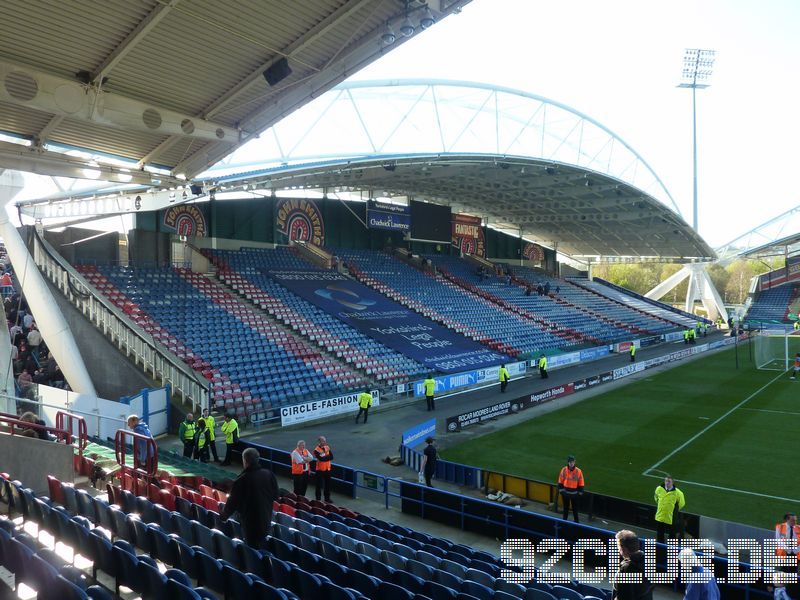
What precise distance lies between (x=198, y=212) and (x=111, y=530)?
83.7 ft

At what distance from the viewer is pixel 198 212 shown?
101 ft

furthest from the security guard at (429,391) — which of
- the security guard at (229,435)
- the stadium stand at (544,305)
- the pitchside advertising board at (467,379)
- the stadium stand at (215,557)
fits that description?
the stadium stand at (544,305)

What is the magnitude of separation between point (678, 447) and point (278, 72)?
15.1 metres

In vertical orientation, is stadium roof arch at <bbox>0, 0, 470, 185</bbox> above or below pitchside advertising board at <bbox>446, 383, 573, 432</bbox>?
above

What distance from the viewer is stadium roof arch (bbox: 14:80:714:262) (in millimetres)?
23781

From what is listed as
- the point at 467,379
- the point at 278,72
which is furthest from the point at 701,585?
the point at 467,379

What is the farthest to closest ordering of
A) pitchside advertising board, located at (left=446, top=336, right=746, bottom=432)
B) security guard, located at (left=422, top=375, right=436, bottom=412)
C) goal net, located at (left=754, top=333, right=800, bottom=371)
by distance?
goal net, located at (left=754, top=333, right=800, bottom=371)
security guard, located at (left=422, top=375, right=436, bottom=412)
pitchside advertising board, located at (left=446, top=336, right=746, bottom=432)

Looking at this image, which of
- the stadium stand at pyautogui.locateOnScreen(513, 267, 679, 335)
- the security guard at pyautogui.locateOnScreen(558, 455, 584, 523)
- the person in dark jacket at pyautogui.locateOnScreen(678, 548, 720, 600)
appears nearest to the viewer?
the person in dark jacket at pyautogui.locateOnScreen(678, 548, 720, 600)

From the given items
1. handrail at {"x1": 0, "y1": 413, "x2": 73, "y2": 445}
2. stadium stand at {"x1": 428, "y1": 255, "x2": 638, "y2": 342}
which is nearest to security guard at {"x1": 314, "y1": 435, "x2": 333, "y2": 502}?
handrail at {"x1": 0, "y1": 413, "x2": 73, "y2": 445}

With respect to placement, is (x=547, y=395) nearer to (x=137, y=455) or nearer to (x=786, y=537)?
(x=786, y=537)

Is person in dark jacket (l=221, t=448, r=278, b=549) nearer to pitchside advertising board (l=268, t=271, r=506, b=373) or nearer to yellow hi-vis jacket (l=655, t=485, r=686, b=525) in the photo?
yellow hi-vis jacket (l=655, t=485, r=686, b=525)

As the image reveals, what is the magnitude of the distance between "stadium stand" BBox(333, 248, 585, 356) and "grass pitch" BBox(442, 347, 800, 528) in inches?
385

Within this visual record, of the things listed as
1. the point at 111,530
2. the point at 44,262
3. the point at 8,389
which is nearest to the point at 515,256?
the point at 44,262

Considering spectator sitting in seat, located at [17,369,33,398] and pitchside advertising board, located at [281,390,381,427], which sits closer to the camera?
spectator sitting in seat, located at [17,369,33,398]
